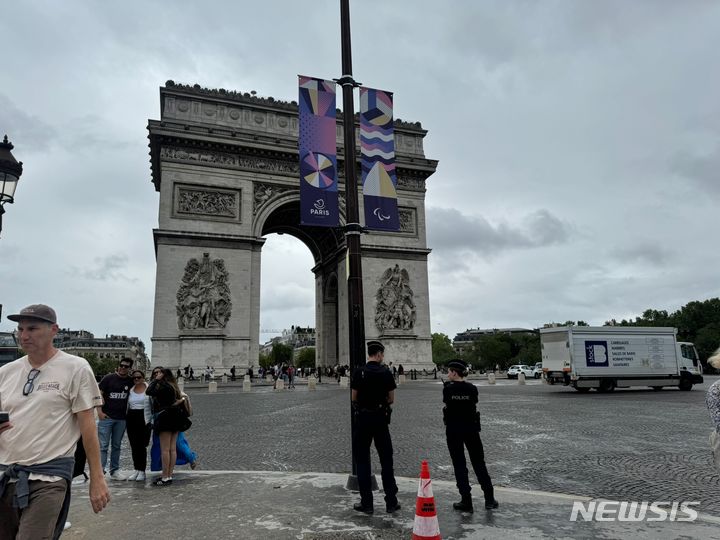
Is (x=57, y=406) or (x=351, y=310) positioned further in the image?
(x=351, y=310)

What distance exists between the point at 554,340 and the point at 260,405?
513 inches

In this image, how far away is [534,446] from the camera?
8703mm

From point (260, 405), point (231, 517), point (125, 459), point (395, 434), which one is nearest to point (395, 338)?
point (260, 405)

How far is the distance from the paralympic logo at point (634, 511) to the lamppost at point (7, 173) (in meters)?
7.80

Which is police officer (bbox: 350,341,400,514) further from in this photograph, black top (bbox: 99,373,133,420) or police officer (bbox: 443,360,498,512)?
black top (bbox: 99,373,133,420)

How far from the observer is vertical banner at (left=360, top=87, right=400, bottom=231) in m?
7.36

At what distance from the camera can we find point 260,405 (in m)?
17.0

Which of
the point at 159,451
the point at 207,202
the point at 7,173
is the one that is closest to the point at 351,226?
the point at 159,451

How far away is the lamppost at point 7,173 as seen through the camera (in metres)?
6.96

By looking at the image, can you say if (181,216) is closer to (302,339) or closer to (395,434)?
(395,434)

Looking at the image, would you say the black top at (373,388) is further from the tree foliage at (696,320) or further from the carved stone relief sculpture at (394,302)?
the tree foliage at (696,320)

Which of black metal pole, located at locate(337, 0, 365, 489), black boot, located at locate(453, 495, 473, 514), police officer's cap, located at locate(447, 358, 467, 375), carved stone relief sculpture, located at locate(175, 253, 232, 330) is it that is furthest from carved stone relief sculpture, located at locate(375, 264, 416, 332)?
black boot, located at locate(453, 495, 473, 514)

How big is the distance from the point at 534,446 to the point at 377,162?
5345mm

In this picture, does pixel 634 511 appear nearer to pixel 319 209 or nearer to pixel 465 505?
pixel 465 505
